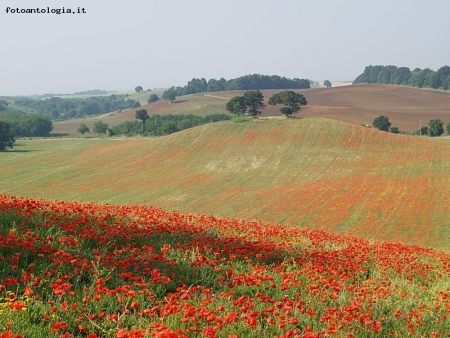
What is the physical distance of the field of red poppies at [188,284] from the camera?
222 inches

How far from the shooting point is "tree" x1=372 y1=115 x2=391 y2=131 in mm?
125812

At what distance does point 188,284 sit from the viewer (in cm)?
779

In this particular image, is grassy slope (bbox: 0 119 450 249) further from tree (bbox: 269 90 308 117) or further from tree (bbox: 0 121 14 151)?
tree (bbox: 269 90 308 117)

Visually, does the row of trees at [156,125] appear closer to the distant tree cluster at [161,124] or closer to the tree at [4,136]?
the distant tree cluster at [161,124]

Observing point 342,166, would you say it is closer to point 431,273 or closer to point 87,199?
point 87,199

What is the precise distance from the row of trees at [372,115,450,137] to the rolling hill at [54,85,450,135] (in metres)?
3.11

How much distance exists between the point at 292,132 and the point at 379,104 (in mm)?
84753

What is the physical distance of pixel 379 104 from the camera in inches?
6521

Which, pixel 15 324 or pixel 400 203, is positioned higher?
pixel 15 324

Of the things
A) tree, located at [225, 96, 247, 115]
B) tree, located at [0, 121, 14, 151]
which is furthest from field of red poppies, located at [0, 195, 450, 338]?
tree, located at [0, 121, 14, 151]

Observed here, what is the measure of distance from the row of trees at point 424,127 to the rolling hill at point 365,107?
10.2ft

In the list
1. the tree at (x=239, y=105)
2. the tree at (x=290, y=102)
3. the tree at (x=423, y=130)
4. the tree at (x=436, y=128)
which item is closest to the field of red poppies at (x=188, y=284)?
the tree at (x=290, y=102)

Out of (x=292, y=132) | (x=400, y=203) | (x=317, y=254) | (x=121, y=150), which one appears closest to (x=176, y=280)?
(x=317, y=254)

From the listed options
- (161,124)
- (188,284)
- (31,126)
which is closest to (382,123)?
(161,124)
